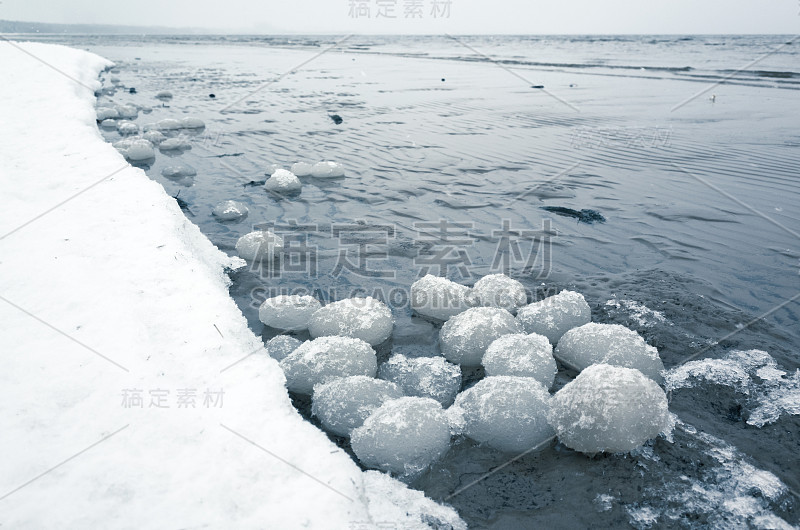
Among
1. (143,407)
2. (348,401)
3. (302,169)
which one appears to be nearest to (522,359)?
(348,401)

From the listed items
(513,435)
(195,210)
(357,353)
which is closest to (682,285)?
(513,435)

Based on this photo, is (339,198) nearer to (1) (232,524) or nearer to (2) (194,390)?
(2) (194,390)

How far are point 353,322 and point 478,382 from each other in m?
0.93

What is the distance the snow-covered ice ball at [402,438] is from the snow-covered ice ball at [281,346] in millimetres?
882

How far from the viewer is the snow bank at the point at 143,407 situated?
5.89ft

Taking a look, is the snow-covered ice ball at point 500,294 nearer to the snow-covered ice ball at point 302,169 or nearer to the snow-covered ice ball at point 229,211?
the snow-covered ice ball at point 229,211

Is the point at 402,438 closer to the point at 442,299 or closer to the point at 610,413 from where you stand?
the point at 610,413

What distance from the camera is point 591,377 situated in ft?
7.73

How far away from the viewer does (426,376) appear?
281 centimetres

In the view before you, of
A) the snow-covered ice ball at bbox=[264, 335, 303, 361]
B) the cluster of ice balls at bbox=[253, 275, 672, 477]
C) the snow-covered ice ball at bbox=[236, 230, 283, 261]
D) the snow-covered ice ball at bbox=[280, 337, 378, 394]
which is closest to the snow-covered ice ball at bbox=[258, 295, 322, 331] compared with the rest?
the cluster of ice balls at bbox=[253, 275, 672, 477]

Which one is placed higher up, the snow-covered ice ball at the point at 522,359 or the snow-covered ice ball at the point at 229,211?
the snow-covered ice ball at the point at 522,359

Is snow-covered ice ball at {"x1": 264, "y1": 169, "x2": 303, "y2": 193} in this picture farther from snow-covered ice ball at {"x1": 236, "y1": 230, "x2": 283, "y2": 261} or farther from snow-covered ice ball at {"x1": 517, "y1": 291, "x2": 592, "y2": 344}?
snow-covered ice ball at {"x1": 517, "y1": 291, "x2": 592, "y2": 344}

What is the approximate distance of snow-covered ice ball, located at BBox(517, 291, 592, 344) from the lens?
323 cm

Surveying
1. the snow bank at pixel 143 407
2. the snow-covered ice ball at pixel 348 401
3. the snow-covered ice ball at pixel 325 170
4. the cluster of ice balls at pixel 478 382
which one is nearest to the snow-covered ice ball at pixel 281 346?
the cluster of ice balls at pixel 478 382
